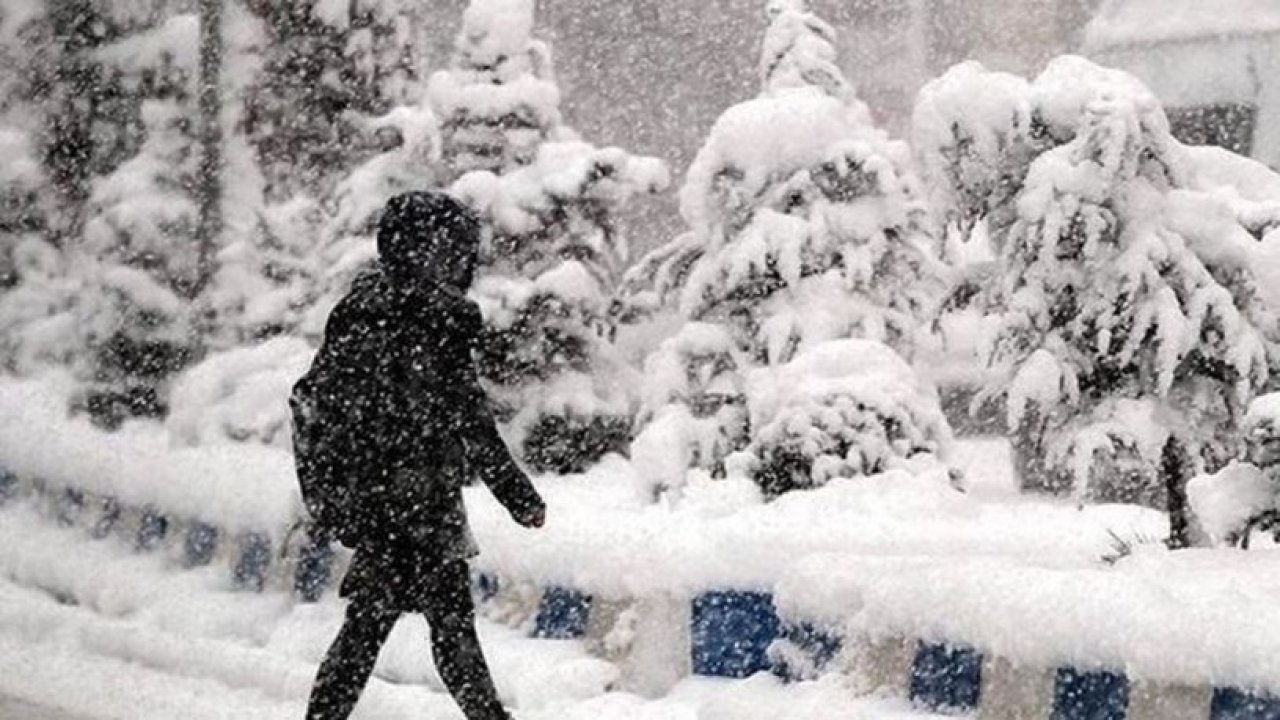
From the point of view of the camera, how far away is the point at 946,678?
5.37 metres

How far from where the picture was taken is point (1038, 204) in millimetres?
7387

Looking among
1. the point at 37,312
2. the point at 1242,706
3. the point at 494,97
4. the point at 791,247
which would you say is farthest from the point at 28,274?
the point at 1242,706

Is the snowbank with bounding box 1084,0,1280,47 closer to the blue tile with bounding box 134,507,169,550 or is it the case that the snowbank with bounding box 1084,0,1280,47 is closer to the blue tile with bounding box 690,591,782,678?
the blue tile with bounding box 134,507,169,550

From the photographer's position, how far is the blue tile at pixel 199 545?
9.45 m

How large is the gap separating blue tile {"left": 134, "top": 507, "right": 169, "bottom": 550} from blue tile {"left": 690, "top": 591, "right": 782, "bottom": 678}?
382cm

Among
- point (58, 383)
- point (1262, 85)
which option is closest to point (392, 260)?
point (58, 383)

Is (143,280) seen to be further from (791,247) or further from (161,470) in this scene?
(791,247)

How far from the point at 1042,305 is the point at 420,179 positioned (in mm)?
6053

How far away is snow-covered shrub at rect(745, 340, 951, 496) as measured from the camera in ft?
30.5

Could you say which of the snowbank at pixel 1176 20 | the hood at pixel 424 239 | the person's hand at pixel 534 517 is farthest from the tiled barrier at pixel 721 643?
the snowbank at pixel 1176 20

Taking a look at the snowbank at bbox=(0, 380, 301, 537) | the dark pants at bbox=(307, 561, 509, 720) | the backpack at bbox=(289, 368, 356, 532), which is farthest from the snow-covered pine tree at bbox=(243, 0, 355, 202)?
the dark pants at bbox=(307, 561, 509, 720)

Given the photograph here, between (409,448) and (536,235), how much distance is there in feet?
20.3

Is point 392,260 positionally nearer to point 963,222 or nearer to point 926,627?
point 926,627

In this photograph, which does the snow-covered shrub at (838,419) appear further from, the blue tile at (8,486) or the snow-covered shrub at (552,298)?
the blue tile at (8,486)
